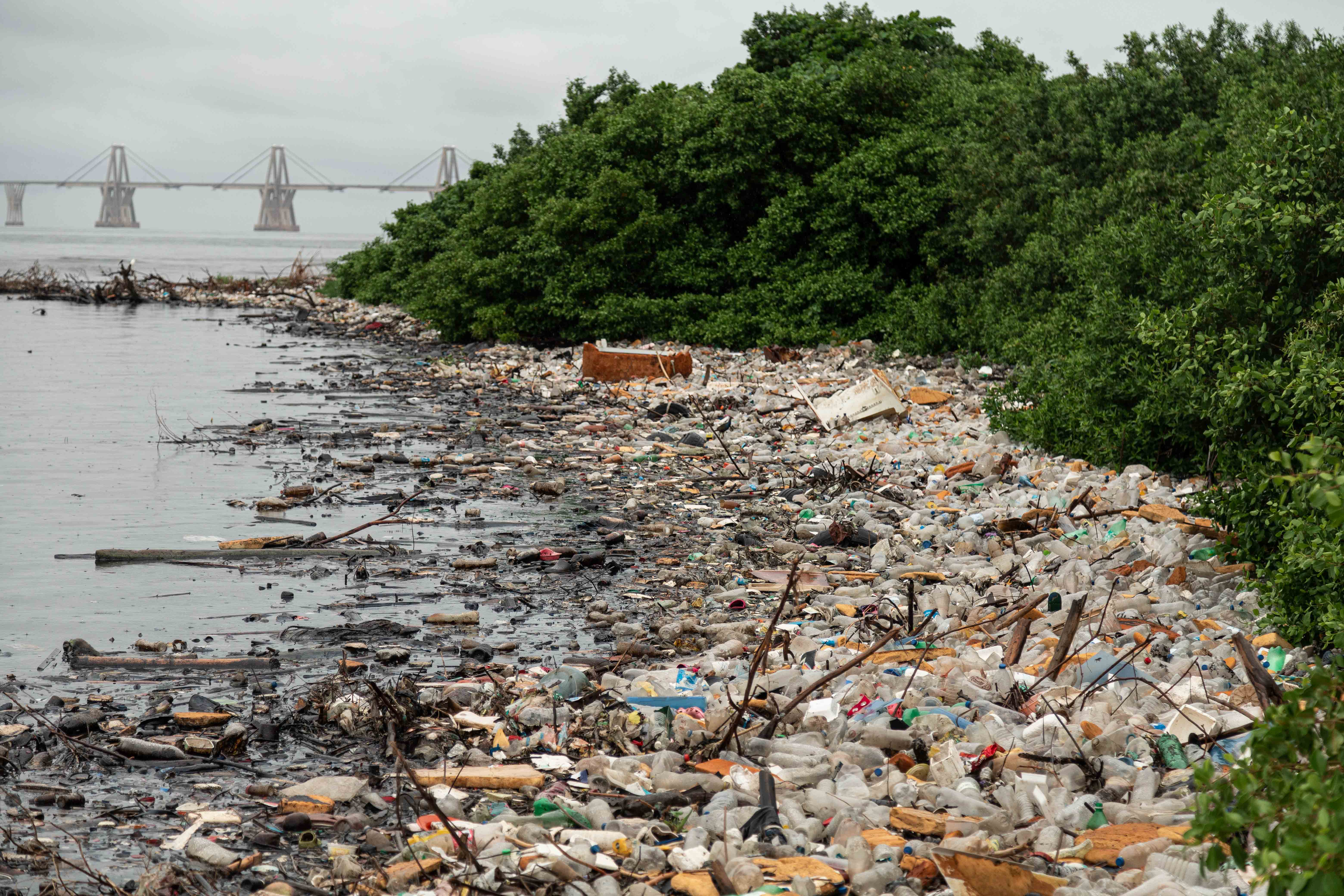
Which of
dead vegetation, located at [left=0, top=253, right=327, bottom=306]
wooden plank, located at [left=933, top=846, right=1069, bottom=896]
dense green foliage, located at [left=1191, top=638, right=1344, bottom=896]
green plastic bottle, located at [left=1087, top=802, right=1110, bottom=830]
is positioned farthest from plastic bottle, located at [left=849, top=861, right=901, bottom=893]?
dead vegetation, located at [left=0, top=253, right=327, bottom=306]

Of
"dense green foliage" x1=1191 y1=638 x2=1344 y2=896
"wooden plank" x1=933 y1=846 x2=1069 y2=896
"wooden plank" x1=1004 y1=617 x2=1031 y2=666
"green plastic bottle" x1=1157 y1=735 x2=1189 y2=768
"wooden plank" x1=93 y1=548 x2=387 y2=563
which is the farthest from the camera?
"wooden plank" x1=93 y1=548 x2=387 y2=563

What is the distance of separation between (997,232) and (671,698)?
41.5 ft

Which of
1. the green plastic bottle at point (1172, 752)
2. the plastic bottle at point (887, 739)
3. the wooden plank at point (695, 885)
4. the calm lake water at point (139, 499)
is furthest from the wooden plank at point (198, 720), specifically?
the green plastic bottle at point (1172, 752)

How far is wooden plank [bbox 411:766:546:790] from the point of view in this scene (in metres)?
4.12

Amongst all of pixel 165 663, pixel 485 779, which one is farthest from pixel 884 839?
pixel 165 663

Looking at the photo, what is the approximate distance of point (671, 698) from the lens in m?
4.79

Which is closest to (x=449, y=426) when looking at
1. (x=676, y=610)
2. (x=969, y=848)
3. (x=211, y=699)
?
(x=676, y=610)

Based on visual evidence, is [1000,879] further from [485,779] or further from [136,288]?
[136,288]

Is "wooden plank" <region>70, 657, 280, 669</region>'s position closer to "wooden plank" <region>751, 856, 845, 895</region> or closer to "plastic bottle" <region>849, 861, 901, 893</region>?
"wooden plank" <region>751, 856, 845, 895</region>

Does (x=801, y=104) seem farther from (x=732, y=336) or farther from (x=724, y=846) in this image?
(x=724, y=846)

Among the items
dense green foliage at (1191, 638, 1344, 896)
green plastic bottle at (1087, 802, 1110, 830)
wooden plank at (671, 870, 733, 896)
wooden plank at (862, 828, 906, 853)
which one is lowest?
wooden plank at (671, 870, 733, 896)

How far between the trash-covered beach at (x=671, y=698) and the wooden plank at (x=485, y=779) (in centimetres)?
1

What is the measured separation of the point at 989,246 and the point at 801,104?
5.03m

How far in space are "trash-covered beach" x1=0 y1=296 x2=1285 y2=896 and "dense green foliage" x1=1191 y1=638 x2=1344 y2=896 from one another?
2.68 ft
